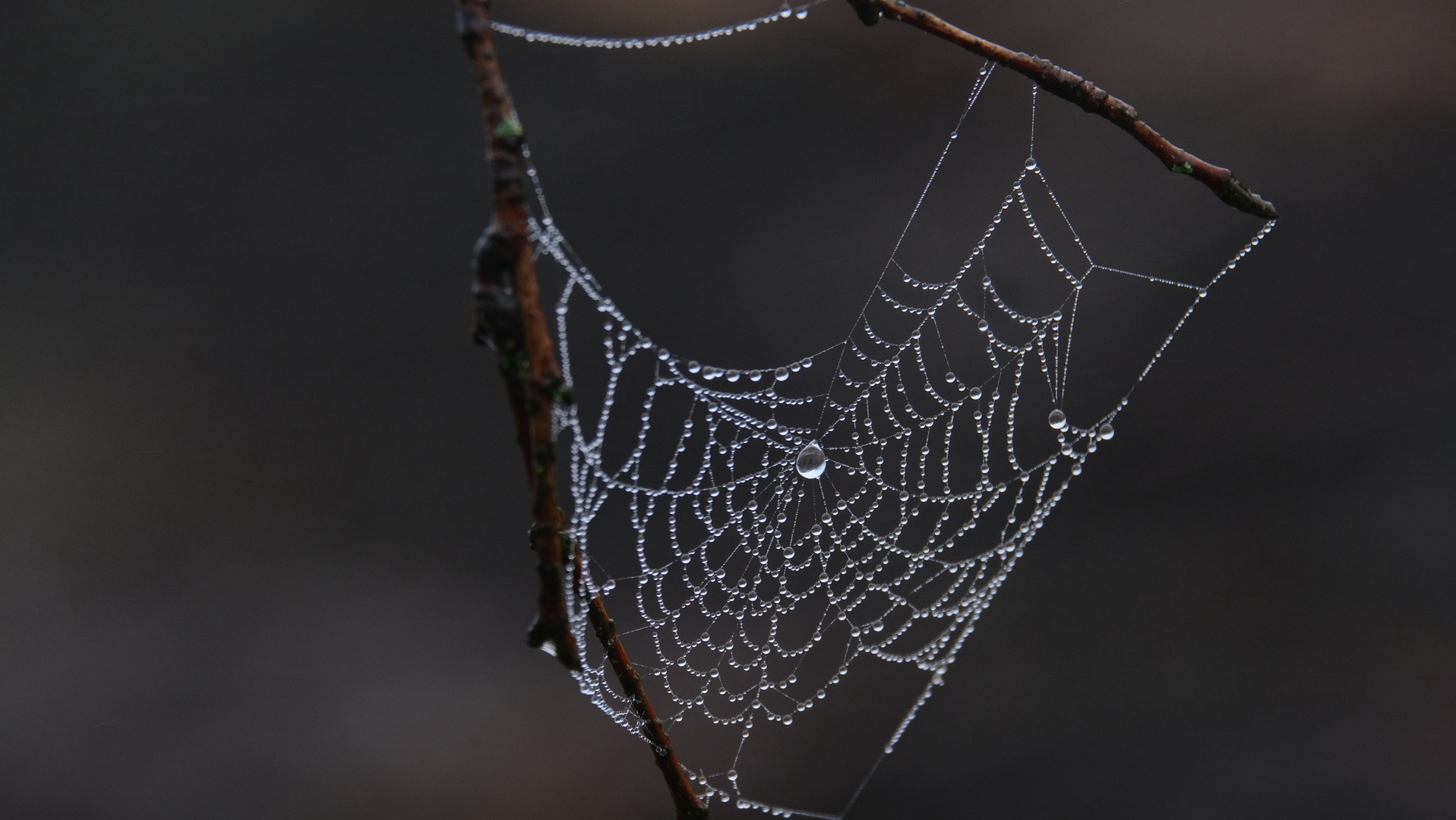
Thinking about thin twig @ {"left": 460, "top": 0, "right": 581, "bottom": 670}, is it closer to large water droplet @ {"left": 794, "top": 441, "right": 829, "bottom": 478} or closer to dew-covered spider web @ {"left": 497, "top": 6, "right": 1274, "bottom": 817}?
large water droplet @ {"left": 794, "top": 441, "right": 829, "bottom": 478}

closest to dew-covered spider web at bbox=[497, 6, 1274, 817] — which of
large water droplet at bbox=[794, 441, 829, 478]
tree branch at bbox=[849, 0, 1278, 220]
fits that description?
large water droplet at bbox=[794, 441, 829, 478]

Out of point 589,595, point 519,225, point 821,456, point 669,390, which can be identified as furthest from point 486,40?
point 669,390

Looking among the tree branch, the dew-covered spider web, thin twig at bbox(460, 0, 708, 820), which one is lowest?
the dew-covered spider web

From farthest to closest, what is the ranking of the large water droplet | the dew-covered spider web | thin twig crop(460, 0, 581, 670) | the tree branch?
the dew-covered spider web, the large water droplet, the tree branch, thin twig crop(460, 0, 581, 670)

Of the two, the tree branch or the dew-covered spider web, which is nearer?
the tree branch

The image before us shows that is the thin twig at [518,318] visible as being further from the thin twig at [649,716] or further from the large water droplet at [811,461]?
the large water droplet at [811,461]
